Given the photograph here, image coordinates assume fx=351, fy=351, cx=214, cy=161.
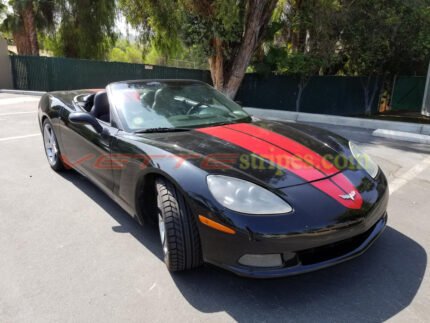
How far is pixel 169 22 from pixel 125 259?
418 inches

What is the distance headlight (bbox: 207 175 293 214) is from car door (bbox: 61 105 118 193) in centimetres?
128

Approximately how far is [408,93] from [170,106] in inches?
684

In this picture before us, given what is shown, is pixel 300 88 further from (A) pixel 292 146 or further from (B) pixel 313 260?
(B) pixel 313 260

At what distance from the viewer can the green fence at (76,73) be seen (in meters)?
14.5

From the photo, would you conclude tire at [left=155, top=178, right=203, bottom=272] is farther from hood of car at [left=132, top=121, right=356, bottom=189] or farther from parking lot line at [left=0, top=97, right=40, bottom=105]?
parking lot line at [left=0, top=97, right=40, bottom=105]

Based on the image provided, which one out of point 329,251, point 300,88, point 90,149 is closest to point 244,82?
point 300,88

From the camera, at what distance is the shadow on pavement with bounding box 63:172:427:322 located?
83.7 inches

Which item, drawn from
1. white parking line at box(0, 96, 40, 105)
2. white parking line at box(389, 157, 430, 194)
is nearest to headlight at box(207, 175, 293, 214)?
white parking line at box(389, 157, 430, 194)

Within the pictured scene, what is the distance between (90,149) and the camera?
3.43m

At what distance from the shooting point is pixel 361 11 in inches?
494

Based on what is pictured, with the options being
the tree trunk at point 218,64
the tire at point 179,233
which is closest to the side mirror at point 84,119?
the tire at point 179,233

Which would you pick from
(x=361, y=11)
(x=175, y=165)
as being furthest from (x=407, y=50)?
(x=175, y=165)

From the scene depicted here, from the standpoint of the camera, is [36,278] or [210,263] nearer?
[210,263]

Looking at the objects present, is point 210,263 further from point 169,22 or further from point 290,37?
point 290,37
